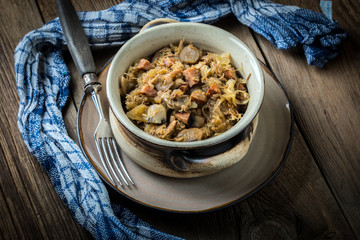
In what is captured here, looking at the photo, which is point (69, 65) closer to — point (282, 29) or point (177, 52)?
point (177, 52)

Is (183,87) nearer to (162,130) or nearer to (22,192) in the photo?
(162,130)

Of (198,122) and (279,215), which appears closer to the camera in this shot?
(198,122)

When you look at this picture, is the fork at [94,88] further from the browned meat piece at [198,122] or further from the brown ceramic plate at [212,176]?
the browned meat piece at [198,122]

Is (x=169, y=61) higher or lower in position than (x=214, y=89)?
higher

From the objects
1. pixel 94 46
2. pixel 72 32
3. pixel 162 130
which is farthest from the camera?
pixel 94 46

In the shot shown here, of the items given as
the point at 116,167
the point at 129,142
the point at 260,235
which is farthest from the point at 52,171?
the point at 260,235

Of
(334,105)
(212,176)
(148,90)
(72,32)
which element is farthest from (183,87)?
(334,105)

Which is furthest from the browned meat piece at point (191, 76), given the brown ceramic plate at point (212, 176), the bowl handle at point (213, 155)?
the brown ceramic plate at point (212, 176)

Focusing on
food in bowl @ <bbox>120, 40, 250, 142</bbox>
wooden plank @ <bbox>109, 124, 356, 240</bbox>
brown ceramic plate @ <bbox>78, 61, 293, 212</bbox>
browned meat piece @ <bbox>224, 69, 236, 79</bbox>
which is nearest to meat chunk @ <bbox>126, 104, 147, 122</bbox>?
food in bowl @ <bbox>120, 40, 250, 142</bbox>
